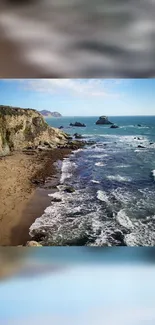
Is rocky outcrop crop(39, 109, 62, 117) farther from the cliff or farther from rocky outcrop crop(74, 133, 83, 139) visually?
rocky outcrop crop(74, 133, 83, 139)

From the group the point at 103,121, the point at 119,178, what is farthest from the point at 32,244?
the point at 103,121

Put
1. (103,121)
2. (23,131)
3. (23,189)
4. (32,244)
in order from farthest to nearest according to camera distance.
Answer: (23,131) → (103,121) → (23,189) → (32,244)

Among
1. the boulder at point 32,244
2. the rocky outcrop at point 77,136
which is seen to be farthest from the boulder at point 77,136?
the boulder at point 32,244

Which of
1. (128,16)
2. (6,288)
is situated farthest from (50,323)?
(128,16)

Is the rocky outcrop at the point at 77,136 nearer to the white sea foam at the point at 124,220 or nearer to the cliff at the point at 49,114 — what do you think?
the cliff at the point at 49,114

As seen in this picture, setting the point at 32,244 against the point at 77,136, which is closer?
the point at 32,244

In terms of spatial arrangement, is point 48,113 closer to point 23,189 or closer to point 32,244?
point 23,189
